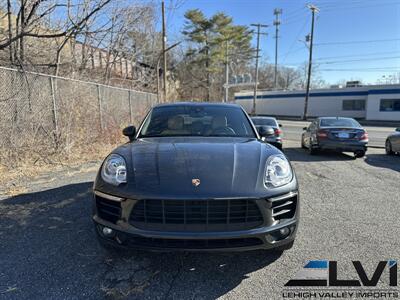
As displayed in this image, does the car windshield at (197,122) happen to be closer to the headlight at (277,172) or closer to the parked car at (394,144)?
the headlight at (277,172)

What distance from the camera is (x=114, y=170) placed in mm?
2791

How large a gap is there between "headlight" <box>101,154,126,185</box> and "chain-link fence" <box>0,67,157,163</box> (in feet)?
15.5

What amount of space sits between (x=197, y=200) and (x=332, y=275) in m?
1.48

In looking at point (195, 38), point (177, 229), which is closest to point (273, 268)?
point (177, 229)

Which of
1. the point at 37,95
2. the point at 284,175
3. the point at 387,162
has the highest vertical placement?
the point at 37,95

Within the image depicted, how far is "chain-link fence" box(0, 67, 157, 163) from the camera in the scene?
6.57 metres

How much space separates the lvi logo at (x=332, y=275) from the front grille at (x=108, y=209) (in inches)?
62.5

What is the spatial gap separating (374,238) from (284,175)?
65.1 inches

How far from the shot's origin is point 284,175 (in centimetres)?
276

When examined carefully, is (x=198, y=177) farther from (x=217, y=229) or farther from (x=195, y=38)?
(x=195, y=38)

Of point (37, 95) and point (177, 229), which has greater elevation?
point (37, 95)

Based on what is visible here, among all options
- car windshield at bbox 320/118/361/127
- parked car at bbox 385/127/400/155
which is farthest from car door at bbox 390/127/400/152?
car windshield at bbox 320/118/361/127

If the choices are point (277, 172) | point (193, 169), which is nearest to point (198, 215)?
point (193, 169)

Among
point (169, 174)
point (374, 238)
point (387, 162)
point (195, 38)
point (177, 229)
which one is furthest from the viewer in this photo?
point (195, 38)
